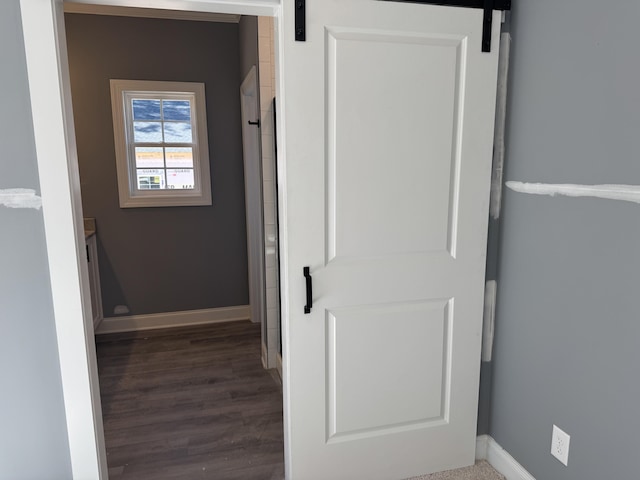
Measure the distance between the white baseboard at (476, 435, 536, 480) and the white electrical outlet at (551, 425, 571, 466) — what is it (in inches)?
9.2

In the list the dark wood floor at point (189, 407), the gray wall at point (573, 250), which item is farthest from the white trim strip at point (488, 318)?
the dark wood floor at point (189, 407)

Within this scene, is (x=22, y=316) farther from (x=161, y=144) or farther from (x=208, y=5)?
(x=161, y=144)

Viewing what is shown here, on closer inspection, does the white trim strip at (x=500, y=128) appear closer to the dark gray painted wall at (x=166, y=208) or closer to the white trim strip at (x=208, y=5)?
the white trim strip at (x=208, y=5)

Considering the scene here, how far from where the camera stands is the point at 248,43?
11.0 feet

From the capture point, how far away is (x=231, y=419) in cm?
261

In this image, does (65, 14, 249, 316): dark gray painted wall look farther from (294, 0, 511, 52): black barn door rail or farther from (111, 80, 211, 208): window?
(294, 0, 511, 52): black barn door rail

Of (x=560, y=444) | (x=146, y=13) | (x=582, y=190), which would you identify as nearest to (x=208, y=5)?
(x=582, y=190)

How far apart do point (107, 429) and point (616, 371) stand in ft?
8.15

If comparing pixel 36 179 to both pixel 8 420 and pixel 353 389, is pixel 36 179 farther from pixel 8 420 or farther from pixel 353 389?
pixel 353 389

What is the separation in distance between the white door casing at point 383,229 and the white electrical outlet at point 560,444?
0.39 metres

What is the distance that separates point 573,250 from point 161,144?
3.42 m

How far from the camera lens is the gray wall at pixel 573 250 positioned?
1.43 metres

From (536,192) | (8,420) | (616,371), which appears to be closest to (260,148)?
(536,192)

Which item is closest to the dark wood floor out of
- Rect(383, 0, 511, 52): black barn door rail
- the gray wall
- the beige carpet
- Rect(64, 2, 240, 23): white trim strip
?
the beige carpet
